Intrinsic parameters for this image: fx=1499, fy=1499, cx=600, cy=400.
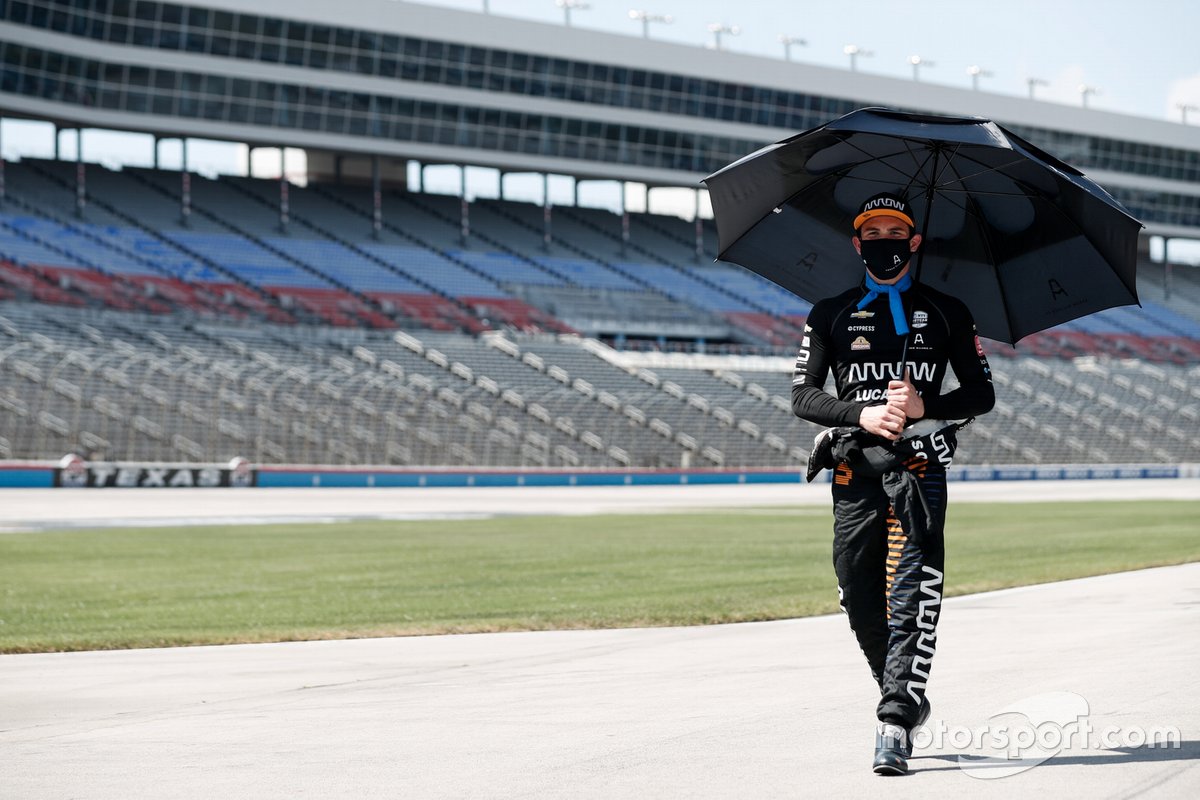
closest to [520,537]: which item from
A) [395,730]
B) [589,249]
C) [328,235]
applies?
[395,730]

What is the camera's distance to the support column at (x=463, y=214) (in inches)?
2547

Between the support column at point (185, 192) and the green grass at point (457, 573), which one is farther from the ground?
the support column at point (185, 192)

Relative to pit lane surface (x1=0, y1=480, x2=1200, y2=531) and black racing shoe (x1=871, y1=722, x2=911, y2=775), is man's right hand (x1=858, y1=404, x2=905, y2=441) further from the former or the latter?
pit lane surface (x1=0, y1=480, x2=1200, y2=531)

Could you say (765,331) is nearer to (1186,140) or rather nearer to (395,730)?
(1186,140)

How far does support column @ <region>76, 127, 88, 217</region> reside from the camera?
2194 inches

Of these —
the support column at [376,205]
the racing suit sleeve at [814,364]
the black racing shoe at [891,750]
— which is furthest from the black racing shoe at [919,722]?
the support column at [376,205]

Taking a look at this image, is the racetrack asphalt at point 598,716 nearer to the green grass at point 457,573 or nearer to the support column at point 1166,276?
the green grass at point 457,573

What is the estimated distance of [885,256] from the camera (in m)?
5.58

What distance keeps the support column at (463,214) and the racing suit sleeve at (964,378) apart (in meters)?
59.0

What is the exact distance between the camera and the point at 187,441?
36312 mm

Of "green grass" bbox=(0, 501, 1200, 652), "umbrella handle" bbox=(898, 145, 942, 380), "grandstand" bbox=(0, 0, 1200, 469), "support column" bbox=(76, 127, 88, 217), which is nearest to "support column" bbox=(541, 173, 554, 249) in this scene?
"grandstand" bbox=(0, 0, 1200, 469)

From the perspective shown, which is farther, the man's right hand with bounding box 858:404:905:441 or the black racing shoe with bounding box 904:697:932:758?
the man's right hand with bounding box 858:404:905:441

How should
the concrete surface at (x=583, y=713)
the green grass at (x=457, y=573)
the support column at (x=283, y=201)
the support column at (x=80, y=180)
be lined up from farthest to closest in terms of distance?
1. the support column at (x=283, y=201)
2. the support column at (x=80, y=180)
3. the green grass at (x=457, y=573)
4. the concrete surface at (x=583, y=713)

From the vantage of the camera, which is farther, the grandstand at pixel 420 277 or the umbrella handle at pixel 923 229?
the grandstand at pixel 420 277
